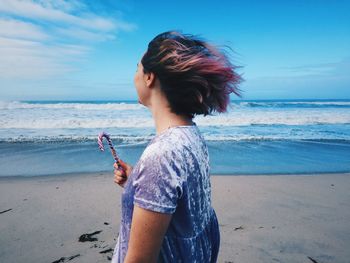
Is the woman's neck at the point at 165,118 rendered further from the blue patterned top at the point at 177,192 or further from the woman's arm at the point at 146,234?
the woman's arm at the point at 146,234

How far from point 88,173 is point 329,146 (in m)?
8.45

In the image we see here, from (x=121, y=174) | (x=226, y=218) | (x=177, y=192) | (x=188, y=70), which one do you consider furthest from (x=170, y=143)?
(x=226, y=218)

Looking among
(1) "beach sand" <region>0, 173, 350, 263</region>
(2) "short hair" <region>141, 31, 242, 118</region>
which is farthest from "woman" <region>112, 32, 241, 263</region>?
(1) "beach sand" <region>0, 173, 350, 263</region>

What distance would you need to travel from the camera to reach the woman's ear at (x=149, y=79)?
1215mm

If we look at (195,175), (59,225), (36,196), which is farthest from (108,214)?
(195,175)

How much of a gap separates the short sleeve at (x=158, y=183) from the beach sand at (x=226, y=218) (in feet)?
8.80

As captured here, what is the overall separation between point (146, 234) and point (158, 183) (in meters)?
0.18

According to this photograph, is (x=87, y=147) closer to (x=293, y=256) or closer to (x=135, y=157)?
(x=135, y=157)

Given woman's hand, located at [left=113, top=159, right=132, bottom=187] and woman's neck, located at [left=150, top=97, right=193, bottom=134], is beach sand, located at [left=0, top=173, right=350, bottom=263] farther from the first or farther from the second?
woman's neck, located at [left=150, top=97, right=193, bottom=134]

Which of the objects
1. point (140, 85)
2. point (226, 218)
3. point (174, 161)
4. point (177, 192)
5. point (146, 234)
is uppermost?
point (140, 85)

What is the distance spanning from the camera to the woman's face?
50.6 inches

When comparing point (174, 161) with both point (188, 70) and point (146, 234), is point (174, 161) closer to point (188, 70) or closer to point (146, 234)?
point (146, 234)

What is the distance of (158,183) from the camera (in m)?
0.99

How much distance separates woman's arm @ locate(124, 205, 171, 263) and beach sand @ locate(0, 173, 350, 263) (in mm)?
2569
